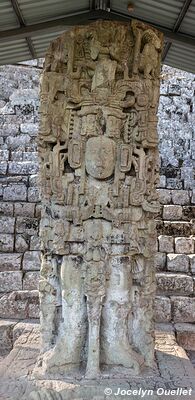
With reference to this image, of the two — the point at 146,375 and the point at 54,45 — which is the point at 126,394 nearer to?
the point at 146,375

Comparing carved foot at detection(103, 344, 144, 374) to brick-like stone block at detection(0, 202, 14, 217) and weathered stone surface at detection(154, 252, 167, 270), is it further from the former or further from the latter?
brick-like stone block at detection(0, 202, 14, 217)

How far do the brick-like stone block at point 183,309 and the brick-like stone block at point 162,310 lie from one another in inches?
3.8

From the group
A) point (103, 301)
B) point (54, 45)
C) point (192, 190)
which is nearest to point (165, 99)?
point (192, 190)

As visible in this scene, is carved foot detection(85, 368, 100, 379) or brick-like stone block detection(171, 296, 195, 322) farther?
brick-like stone block detection(171, 296, 195, 322)

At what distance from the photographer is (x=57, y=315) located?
5367mm

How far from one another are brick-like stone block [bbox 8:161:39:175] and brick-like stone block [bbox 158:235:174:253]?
441 cm

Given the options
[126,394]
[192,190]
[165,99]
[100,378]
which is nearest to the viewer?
[126,394]

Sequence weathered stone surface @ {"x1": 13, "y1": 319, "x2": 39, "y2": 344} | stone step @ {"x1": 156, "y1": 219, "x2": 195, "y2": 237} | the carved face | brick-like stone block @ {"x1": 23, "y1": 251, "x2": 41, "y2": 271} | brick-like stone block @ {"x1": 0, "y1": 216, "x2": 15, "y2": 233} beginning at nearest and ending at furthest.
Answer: the carved face
weathered stone surface @ {"x1": 13, "y1": 319, "x2": 39, "y2": 344}
brick-like stone block @ {"x1": 23, "y1": 251, "x2": 41, "y2": 271}
brick-like stone block @ {"x1": 0, "y1": 216, "x2": 15, "y2": 233}
stone step @ {"x1": 156, "y1": 219, "x2": 195, "y2": 237}

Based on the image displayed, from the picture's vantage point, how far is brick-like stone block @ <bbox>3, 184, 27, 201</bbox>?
10461 mm

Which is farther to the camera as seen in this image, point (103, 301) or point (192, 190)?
point (192, 190)

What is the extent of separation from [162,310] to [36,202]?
418 cm

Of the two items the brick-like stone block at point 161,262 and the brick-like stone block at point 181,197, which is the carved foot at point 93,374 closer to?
the brick-like stone block at point 161,262

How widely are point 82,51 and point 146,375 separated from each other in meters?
4.13

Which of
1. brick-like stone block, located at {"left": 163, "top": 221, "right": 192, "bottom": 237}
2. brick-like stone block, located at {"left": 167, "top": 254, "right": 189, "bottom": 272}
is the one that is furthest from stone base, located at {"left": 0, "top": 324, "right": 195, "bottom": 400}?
brick-like stone block, located at {"left": 163, "top": 221, "right": 192, "bottom": 237}
